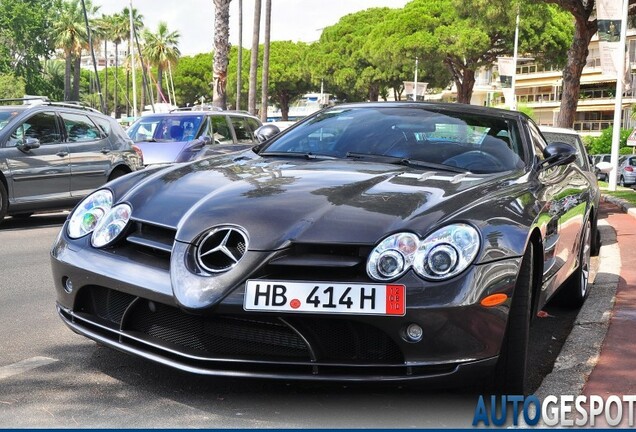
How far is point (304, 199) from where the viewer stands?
407 centimetres

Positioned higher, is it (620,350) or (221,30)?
(221,30)

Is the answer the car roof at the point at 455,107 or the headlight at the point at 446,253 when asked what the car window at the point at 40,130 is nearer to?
the car roof at the point at 455,107

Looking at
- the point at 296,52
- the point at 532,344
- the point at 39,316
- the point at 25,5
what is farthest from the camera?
the point at 296,52

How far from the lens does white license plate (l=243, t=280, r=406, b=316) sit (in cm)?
361

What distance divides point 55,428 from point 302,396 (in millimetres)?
1081

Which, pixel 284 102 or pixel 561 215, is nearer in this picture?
pixel 561 215

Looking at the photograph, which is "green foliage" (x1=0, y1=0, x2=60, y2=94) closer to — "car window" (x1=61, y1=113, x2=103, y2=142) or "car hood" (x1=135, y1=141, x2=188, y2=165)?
"car hood" (x1=135, y1=141, x2=188, y2=165)

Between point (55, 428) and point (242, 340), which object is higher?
point (242, 340)

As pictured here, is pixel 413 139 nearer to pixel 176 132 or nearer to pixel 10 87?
pixel 176 132

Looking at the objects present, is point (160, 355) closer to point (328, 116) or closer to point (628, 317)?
point (328, 116)

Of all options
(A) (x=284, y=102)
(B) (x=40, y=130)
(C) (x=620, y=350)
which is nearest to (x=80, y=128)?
(B) (x=40, y=130)

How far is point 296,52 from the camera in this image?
317 feet

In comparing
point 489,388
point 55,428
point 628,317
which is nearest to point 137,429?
point 55,428

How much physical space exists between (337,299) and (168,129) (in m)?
13.0
